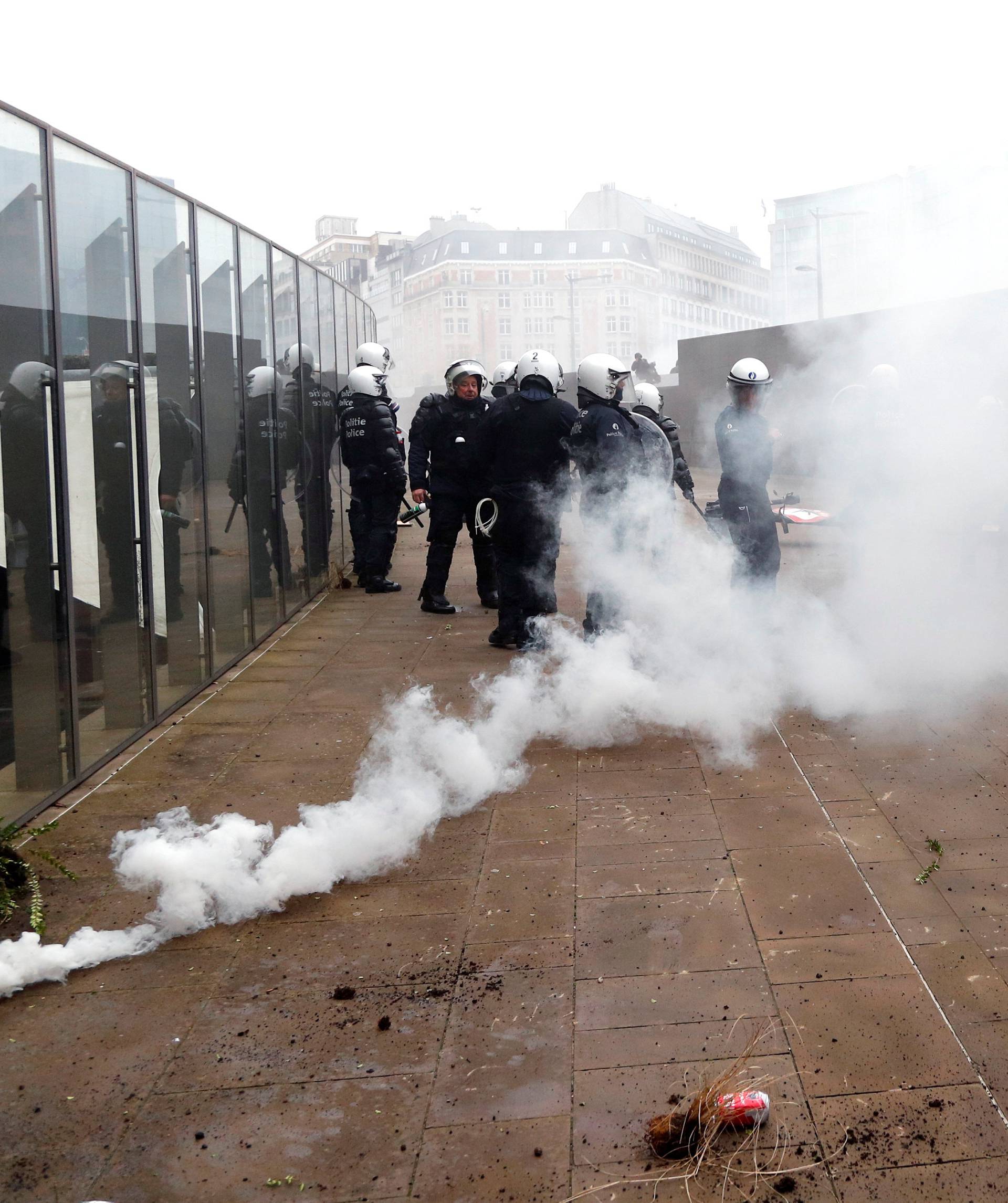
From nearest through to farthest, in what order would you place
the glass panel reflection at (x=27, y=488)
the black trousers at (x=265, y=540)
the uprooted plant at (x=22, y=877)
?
the uprooted plant at (x=22, y=877) → the glass panel reflection at (x=27, y=488) → the black trousers at (x=265, y=540)

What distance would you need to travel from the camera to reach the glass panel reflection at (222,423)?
7.06m

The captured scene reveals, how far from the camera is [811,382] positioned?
16531 mm

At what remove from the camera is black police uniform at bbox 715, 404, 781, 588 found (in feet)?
26.7

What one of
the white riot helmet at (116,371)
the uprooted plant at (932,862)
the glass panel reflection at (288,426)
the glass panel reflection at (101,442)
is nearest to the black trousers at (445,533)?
the glass panel reflection at (288,426)

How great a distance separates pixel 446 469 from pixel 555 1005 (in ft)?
22.3

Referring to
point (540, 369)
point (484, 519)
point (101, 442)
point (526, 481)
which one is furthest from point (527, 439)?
point (101, 442)

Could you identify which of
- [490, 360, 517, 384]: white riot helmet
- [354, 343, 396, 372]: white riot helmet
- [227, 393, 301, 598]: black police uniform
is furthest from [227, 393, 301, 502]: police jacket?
[490, 360, 517, 384]: white riot helmet

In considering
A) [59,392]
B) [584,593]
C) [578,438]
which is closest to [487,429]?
[578,438]

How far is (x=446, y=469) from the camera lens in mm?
9609

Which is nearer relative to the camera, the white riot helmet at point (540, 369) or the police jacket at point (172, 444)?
the police jacket at point (172, 444)

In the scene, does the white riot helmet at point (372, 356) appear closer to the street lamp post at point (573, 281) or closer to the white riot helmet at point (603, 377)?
the white riot helmet at point (603, 377)

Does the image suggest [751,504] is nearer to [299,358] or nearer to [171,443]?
[171,443]

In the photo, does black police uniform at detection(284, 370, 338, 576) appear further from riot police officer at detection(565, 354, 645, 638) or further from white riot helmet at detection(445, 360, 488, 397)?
riot police officer at detection(565, 354, 645, 638)

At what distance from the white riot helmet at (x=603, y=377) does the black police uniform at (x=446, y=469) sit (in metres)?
2.04
